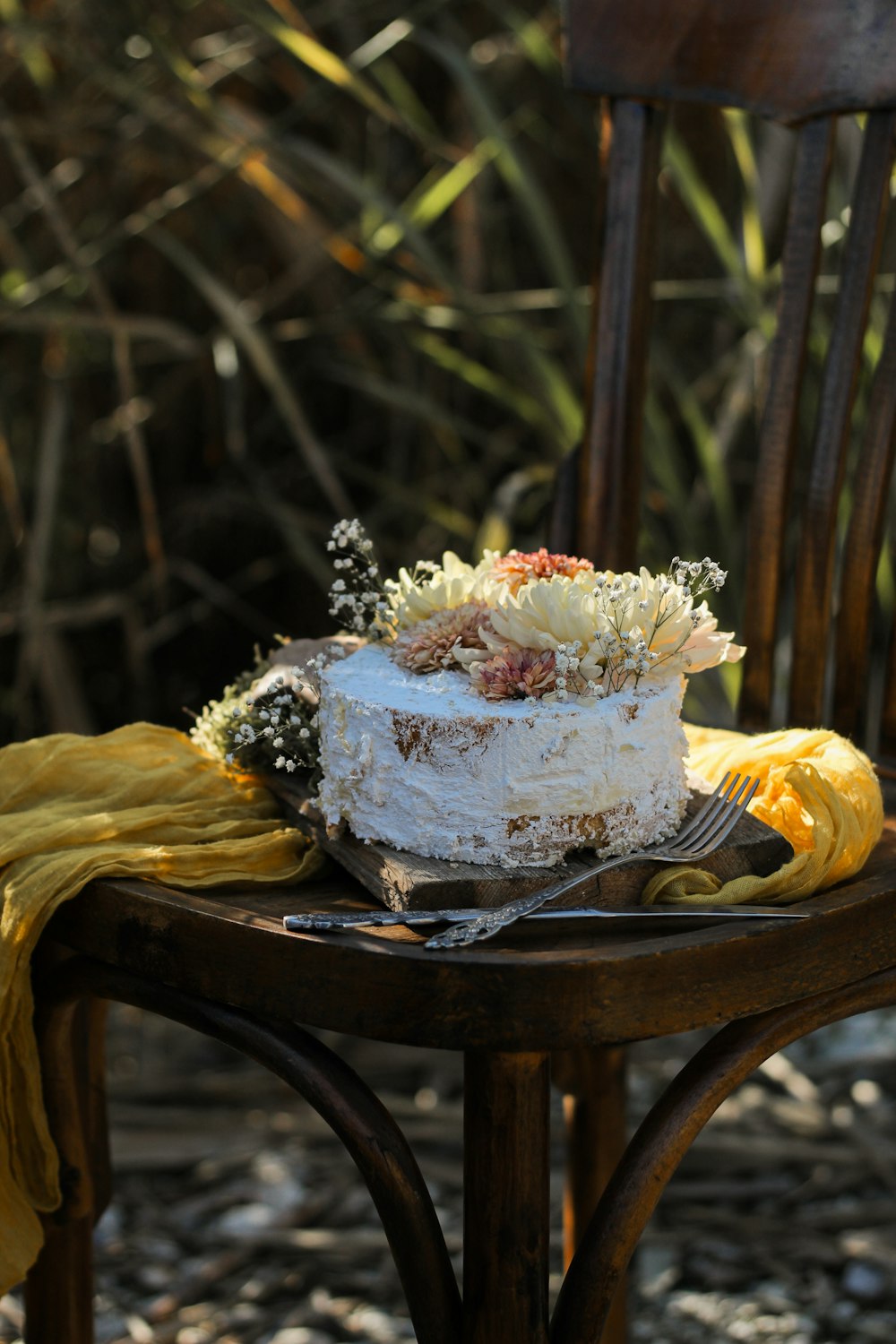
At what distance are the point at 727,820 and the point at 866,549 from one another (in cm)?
46

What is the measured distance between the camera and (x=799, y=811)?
85 centimetres

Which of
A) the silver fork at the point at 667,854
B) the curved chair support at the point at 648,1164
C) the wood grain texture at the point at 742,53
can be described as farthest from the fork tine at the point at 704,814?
the wood grain texture at the point at 742,53

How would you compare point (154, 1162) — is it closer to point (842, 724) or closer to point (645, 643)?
point (842, 724)

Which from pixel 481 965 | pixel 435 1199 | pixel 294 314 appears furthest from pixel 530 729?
pixel 294 314

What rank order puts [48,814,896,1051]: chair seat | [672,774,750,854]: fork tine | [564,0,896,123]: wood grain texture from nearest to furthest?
[48,814,896,1051]: chair seat < [672,774,750,854]: fork tine < [564,0,896,123]: wood grain texture

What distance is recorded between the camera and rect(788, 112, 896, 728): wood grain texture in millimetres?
1178

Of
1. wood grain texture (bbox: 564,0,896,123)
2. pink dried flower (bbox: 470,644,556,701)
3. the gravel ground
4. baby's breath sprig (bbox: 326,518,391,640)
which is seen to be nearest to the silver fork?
pink dried flower (bbox: 470,644,556,701)

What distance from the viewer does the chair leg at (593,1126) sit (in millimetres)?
1214

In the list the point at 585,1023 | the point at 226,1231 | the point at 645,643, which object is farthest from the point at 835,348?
the point at 226,1231

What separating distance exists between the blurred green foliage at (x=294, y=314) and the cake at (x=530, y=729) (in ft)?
2.20

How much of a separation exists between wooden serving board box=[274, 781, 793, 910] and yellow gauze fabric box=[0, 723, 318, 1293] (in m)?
0.05

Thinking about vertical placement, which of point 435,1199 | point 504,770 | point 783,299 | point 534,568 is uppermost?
point 783,299

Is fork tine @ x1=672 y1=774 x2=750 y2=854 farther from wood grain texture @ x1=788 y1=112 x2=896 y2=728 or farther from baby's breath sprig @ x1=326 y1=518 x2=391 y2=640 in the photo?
wood grain texture @ x1=788 y1=112 x2=896 y2=728

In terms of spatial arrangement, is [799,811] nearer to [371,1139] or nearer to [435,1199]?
[371,1139]
